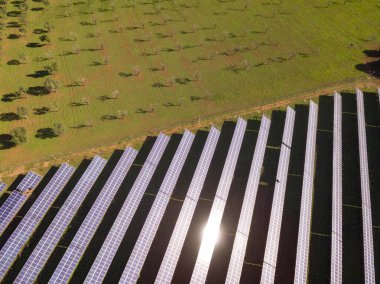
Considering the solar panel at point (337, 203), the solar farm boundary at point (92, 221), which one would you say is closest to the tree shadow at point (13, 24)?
the solar farm boundary at point (92, 221)

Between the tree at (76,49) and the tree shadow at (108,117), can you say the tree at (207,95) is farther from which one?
the tree at (76,49)

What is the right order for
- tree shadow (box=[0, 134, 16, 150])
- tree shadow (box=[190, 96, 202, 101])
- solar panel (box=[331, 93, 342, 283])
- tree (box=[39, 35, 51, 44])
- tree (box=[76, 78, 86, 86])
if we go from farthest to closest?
tree (box=[39, 35, 51, 44]) < tree (box=[76, 78, 86, 86]) < tree shadow (box=[190, 96, 202, 101]) < tree shadow (box=[0, 134, 16, 150]) < solar panel (box=[331, 93, 342, 283])

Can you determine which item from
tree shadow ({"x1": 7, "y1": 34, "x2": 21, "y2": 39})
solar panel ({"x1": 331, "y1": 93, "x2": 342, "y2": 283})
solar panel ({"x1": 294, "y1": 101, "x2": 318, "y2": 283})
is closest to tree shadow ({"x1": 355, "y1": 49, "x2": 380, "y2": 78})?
solar panel ({"x1": 331, "y1": 93, "x2": 342, "y2": 283})

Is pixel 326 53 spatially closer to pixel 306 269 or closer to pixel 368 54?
pixel 368 54

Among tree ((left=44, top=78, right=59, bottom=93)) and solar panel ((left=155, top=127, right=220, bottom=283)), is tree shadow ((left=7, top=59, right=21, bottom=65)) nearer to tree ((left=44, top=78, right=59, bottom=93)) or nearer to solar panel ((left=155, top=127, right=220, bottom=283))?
tree ((left=44, top=78, right=59, bottom=93))

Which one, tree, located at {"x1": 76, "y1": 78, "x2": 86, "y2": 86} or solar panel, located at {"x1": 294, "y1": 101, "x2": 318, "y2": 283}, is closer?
solar panel, located at {"x1": 294, "y1": 101, "x2": 318, "y2": 283}

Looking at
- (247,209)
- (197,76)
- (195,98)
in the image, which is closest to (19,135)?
(195,98)

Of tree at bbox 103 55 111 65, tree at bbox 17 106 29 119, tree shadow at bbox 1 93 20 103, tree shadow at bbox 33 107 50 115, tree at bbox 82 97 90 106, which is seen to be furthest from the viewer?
tree at bbox 103 55 111 65
